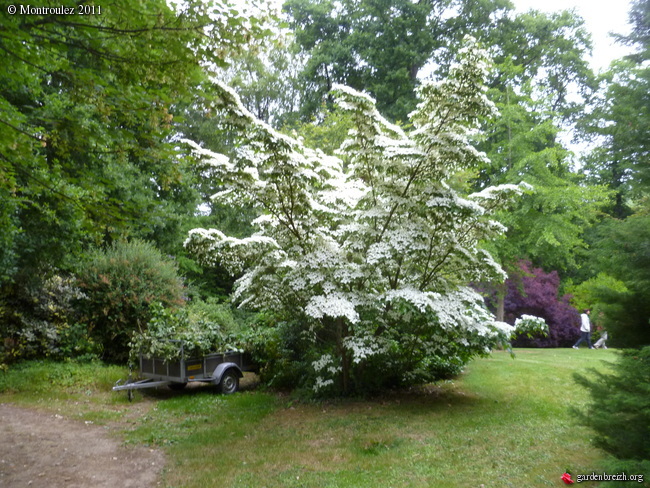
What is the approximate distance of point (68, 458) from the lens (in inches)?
203

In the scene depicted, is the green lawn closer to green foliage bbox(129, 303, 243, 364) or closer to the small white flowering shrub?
green foliage bbox(129, 303, 243, 364)

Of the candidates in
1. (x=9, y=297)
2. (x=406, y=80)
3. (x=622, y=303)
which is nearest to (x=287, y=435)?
(x=622, y=303)

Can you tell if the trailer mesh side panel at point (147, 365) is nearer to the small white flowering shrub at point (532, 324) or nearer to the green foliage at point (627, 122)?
the small white flowering shrub at point (532, 324)

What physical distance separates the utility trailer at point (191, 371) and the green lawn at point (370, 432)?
0.34 metres

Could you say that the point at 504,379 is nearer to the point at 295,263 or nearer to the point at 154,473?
the point at 295,263

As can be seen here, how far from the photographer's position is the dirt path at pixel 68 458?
452cm

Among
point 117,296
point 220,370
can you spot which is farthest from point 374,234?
point 117,296

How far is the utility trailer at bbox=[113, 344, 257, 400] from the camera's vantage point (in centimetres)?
798

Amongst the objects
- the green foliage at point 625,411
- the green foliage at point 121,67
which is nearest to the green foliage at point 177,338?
the green foliage at point 121,67

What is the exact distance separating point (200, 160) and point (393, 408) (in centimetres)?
445

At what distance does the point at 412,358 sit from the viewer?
7188 mm

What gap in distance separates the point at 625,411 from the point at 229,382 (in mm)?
6816

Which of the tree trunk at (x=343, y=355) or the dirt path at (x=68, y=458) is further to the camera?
the tree trunk at (x=343, y=355)

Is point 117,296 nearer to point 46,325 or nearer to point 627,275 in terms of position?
point 46,325
